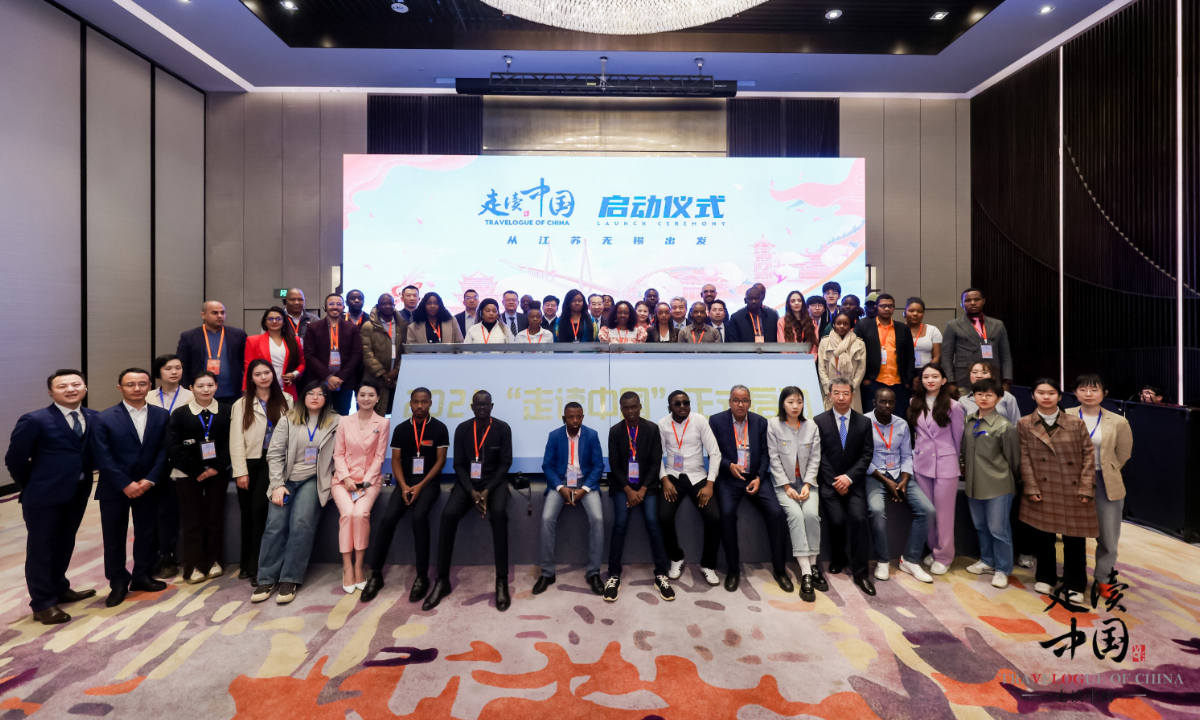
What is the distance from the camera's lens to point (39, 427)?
2.77m

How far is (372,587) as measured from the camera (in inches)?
121

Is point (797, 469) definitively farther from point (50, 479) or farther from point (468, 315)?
point (50, 479)

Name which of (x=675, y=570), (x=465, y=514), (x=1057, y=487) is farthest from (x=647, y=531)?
(x=1057, y=487)

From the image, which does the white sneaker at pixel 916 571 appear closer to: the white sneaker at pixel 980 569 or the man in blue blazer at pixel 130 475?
the white sneaker at pixel 980 569

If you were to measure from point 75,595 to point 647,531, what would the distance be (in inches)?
133

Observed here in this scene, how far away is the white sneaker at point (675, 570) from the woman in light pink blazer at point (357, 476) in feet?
6.29

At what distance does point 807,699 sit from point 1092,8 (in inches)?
303

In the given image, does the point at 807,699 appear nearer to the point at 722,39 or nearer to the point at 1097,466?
the point at 1097,466

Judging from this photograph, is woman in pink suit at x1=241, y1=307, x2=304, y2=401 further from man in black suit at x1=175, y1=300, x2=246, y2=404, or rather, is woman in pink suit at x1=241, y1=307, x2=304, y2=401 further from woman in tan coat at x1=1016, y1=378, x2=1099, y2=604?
woman in tan coat at x1=1016, y1=378, x2=1099, y2=604

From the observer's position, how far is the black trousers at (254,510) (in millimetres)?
3277

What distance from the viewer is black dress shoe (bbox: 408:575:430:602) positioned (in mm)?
3037

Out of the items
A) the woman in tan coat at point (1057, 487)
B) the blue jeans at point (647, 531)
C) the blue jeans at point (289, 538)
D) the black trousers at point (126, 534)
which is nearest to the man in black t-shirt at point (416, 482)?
the blue jeans at point (289, 538)

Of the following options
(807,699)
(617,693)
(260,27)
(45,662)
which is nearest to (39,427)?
(45,662)

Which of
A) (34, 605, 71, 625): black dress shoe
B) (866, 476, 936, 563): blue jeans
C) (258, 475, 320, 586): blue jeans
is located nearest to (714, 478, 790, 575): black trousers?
(866, 476, 936, 563): blue jeans
